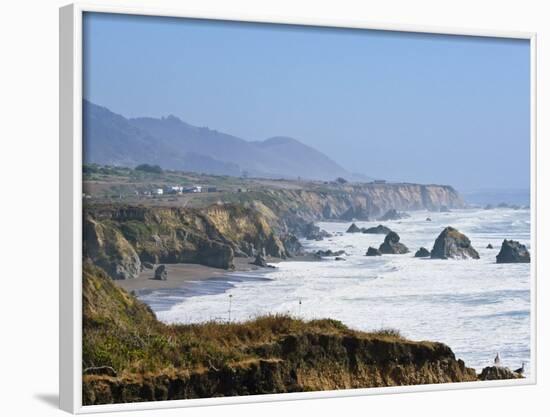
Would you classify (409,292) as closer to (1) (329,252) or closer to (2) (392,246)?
(2) (392,246)

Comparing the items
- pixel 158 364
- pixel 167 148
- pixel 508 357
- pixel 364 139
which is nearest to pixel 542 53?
pixel 364 139

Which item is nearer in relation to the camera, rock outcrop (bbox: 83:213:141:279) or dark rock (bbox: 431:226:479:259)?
rock outcrop (bbox: 83:213:141:279)

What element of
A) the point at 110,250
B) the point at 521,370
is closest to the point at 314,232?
the point at 110,250

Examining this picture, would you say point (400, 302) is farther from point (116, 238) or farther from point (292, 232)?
point (116, 238)

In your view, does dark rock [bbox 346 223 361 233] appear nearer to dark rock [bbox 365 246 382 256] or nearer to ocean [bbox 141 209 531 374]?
ocean [bbox 141 209 531 374]

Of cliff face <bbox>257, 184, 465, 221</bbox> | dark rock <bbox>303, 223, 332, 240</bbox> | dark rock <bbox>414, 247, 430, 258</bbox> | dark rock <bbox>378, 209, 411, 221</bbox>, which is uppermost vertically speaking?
cliff face <bbox>257, 184, 465, 221</bbox>

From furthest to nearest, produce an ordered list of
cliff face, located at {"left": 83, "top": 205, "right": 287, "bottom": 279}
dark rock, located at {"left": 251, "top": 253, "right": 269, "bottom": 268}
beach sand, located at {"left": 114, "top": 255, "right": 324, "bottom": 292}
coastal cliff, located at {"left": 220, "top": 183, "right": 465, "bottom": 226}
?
coastal cliff, located at {"left": 220, "top": 183, "right": 465, "bottom": 226} < dark rock, located at {"left": 251, "top": 253, "right": 269, "bottom": 268} < beach sand, located at {"left": 114, "top": 255, "right": 324, "bottom": 292} < cliff face, located at {"left": 83, "top": 205, "right": 287, "bottom": 279}

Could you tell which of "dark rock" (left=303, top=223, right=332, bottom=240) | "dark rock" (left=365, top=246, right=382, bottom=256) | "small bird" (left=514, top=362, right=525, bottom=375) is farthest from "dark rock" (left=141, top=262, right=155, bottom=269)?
"small bird" (left=514, top=362, right=525, bottom=375)

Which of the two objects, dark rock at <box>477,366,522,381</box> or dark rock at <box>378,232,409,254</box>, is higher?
dark rock at <box>378,232,409,254</box>
